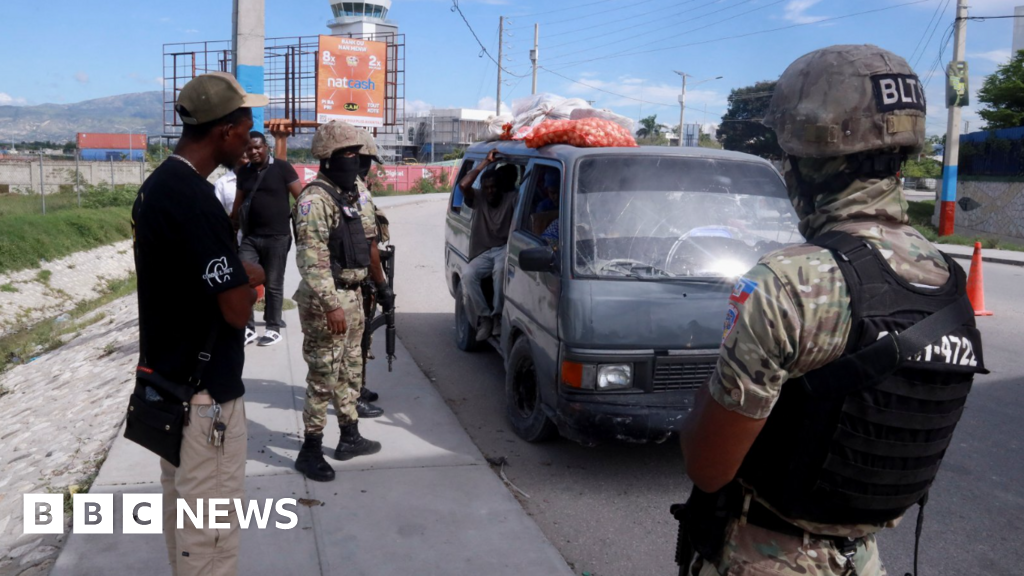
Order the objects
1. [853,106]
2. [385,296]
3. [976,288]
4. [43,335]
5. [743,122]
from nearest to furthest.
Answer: [853,106]
[385,296]
[976,288]
[43,335]
[743,122]

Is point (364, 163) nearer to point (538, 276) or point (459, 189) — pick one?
point (538, 276)

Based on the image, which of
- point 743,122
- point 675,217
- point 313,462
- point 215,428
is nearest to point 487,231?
point 675,217

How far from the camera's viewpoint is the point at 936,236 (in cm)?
2231

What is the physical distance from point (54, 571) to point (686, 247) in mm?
3622

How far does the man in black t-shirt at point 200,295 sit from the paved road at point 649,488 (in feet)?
5.88

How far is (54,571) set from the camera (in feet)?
11.4

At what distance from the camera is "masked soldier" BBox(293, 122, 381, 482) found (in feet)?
14.5

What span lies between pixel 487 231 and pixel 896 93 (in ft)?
17.1

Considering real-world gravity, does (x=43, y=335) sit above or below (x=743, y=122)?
below

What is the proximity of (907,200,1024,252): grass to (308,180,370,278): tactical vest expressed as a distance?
473 inches

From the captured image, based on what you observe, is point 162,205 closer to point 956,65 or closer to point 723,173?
point 723,173

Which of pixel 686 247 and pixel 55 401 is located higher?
pixel 686 247

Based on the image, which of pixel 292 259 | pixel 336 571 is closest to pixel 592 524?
pixel 336 571

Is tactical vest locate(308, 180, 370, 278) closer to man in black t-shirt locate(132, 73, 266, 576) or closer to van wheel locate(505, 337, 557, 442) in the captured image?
van wheel locate(505, 337, 557, 442)
